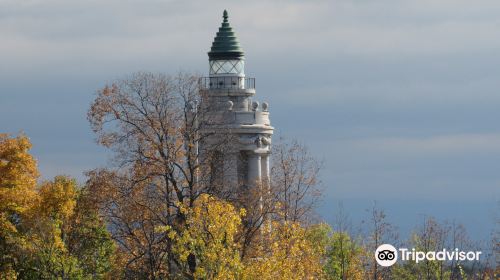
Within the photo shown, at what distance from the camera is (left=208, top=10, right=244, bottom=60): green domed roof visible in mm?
119875

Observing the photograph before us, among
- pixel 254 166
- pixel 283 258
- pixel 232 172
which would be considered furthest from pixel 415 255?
pixel 283 258

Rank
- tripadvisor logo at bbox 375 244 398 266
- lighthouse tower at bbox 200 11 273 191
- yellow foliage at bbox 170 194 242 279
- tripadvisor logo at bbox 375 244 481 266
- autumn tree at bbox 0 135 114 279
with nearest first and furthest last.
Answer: yellow foliage at bbox 170 194 242 279, autumn tree at bbox 0 135 114 279, tripadvisor logo at bbox 375 244 481 266, tripadvisor logo at bbox 375 244 398 266, lighthouse tower at bbox 200 11 273 191

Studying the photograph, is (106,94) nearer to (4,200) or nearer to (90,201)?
(90,201)

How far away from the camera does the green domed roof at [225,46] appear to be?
393 ft

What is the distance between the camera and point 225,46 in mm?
120562

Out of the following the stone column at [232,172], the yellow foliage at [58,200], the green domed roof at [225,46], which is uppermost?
the green domed roof at [225,46]

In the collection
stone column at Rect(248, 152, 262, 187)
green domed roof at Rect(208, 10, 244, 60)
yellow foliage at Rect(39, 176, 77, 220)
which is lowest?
yellow foliage at Rect(39, 176, 77, 220)

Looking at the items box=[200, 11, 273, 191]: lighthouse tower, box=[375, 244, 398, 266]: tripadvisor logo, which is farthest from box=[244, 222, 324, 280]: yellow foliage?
box=[200, 11, 273, 191]: lighthouse tower

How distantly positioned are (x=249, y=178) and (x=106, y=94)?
1202 inches

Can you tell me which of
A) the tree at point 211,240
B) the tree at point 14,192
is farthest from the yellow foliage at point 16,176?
the tree at point 211,240

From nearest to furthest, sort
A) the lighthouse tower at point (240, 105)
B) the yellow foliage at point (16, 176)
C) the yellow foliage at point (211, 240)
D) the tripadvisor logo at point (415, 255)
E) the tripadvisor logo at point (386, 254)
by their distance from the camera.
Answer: the yellow foliage at point (211, 240) < the tripadvisor logo at point (415, 255) < the tripadvisor logo at point (386, 254) < the yellow foliage at point (16, 176) < the lighthouse tower at point (240, 105)

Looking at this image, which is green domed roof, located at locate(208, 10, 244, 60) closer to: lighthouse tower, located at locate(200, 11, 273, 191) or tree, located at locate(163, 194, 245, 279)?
lighthouse tower, located at locate(200, 11, 273, 191)

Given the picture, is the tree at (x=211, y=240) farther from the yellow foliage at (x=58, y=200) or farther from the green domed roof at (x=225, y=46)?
the green domed roof at (x=225, y=46)

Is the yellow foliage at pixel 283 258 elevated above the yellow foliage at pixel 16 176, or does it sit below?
below
